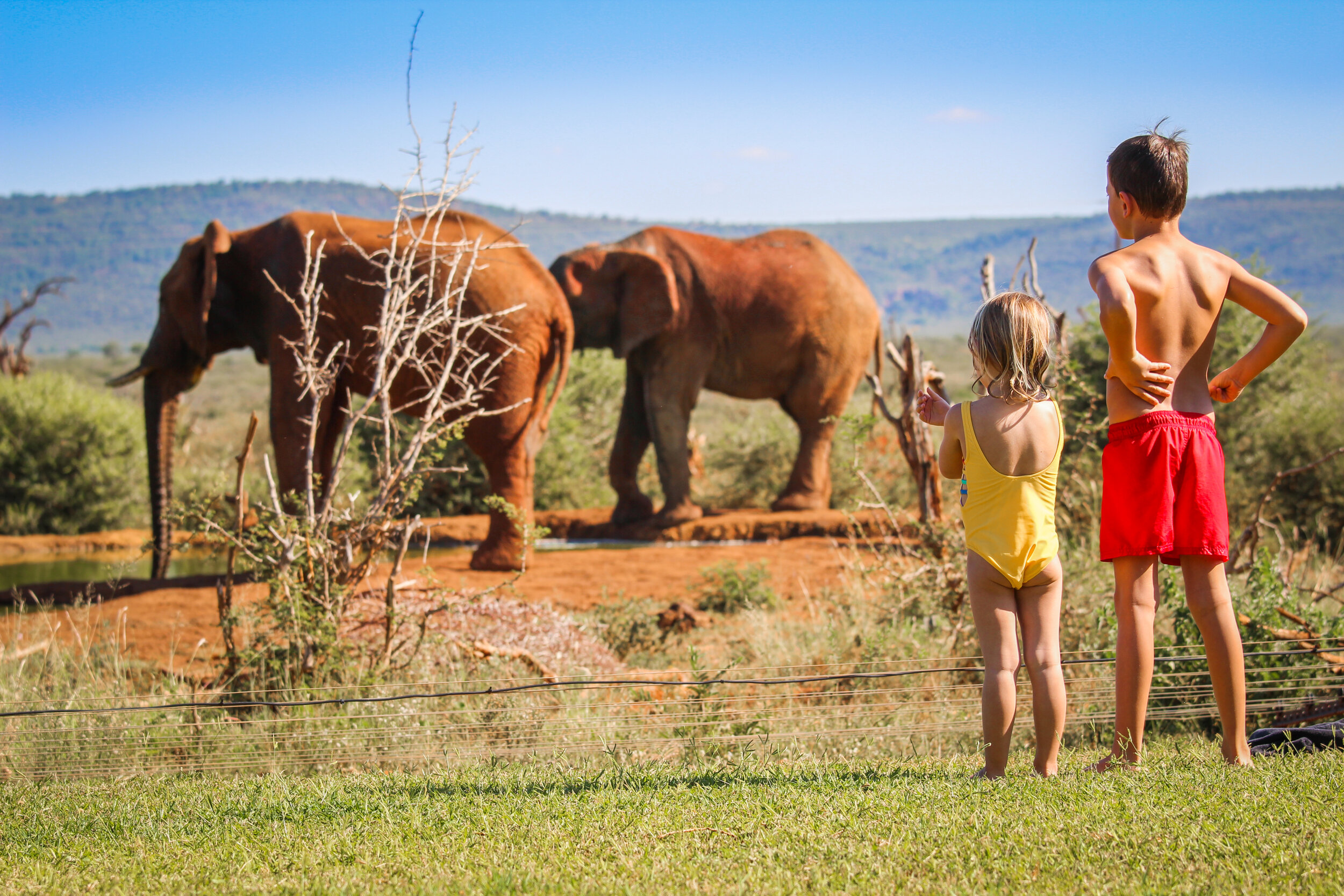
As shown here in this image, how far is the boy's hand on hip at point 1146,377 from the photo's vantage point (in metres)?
3.65

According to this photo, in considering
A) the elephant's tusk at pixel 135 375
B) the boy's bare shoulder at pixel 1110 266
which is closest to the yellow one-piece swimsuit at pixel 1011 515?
the boy's bare shoulder at pixel 1110 266

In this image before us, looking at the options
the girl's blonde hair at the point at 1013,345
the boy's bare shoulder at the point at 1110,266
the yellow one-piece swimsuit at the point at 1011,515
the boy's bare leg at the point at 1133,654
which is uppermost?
the boy's bare shoulder at the point at 1110,266

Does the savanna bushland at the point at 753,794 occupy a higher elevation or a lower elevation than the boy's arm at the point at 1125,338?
lower

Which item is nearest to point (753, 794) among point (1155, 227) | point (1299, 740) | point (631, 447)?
point (1299, 740)

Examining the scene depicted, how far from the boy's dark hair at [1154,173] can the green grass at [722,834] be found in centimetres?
196

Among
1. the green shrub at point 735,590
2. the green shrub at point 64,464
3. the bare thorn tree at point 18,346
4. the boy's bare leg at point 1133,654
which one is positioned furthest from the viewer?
the bare thorn tree at point 18,346

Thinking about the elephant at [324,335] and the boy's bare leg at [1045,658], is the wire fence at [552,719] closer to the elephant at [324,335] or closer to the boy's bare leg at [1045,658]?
the boy's bare leg at [1045,658]

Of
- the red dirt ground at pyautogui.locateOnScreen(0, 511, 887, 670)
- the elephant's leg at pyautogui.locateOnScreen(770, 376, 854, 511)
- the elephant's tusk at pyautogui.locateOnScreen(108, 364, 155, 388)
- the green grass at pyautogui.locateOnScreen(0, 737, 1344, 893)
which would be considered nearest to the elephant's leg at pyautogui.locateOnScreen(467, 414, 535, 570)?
the red dirt ground at pyautogui.locateOnScreen(0, 511, 887, 670)

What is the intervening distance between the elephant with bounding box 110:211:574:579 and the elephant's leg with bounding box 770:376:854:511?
4998 mm

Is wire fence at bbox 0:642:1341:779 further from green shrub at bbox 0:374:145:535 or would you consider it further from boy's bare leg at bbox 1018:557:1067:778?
green shrub at bbox 0:374:145:535

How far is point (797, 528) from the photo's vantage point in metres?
12.9

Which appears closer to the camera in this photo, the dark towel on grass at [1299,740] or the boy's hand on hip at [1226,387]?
the boy's hand on hip at [1226,387]

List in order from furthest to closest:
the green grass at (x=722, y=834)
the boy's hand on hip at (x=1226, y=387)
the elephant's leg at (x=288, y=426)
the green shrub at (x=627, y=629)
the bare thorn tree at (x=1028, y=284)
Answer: the elephant's leg at (x=288, y=426) → the green shrub at (x=627, y=629) → the bare thorn tree at (x=1028, y=284) → the boy's hand on hip at (x=1226, y=387) → the green grass at (x=722, y=834)

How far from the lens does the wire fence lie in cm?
470
